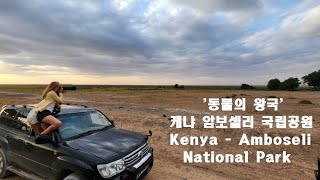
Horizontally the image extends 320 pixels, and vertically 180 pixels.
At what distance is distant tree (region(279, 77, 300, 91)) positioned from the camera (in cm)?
6929

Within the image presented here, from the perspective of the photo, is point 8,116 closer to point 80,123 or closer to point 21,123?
point 21,123

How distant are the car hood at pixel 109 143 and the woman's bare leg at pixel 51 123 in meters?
0.42

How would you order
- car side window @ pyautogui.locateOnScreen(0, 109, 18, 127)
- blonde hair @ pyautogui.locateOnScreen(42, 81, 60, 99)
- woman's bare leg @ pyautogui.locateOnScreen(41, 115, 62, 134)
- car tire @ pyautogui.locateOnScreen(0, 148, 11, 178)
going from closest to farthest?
woman's bare leg @ pyautogui.locateOnScreen(41, 115, 62, 134) < blonde hair @ pyautogui.locateOnScreen(42, 81, 60, 99) < car tire @ pyautogui.locateOnScreen(0, 148, 11, 178) < car side window @ pyautogui.locateOnScreen(0, 109, 18, 127)

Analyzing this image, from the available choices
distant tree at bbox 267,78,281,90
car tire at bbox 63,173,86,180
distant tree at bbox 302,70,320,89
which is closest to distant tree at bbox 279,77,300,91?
distant tree at bbox 267,78,281,90

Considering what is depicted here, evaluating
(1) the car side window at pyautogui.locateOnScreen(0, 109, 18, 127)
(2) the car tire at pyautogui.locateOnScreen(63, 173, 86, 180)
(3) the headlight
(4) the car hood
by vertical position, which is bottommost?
(2) the car tire at pyautogui.locateOnScreen(63, 173, 86, 180)

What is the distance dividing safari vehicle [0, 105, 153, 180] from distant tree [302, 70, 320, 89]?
81.9 meters

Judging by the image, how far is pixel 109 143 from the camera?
522 cm

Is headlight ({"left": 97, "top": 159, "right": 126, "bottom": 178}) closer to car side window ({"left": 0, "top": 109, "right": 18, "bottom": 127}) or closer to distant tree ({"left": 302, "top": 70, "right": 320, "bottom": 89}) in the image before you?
car side window ({"left": 0, "top": 109, "right": 18, "bottom": 127})

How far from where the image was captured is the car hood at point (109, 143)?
4.77m

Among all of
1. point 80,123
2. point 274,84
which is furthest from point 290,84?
point 80,123

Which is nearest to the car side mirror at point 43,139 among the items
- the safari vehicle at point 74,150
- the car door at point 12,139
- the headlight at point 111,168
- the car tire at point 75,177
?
the safari vehicle at point 74,150

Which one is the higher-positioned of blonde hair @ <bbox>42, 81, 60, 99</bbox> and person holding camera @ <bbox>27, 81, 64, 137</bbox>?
blonde hair @ <bbox>42, 81, 60, 99</bbox>

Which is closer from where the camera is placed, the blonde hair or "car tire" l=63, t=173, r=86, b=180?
"car tire" l=63, t=173, r=86, b=180

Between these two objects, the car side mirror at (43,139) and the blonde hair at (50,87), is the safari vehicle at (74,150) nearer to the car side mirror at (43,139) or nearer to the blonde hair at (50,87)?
the car side mirror at (43,139)
